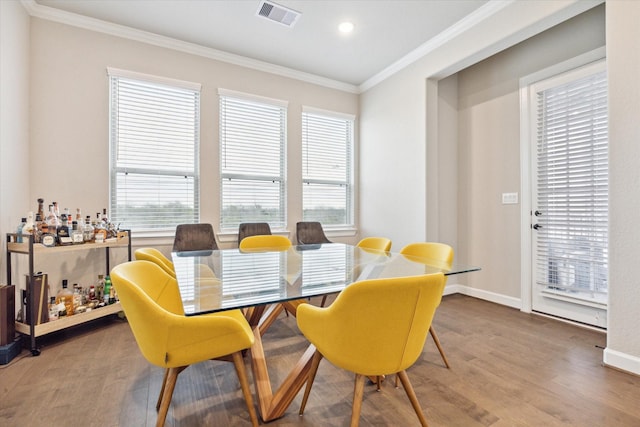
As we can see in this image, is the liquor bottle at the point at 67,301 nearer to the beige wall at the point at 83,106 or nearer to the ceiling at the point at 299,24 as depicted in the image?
the beige wall at the point at 83,106

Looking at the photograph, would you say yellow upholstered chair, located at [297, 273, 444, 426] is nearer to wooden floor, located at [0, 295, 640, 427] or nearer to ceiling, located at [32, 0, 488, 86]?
wooden floor, located at [0, 295, 640, 427]

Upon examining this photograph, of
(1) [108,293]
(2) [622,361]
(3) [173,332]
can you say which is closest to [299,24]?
(3) [173,332]

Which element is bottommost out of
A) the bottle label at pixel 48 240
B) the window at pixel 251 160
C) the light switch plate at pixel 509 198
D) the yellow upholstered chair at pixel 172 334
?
the yellow upholstered chair at pixel 172 334

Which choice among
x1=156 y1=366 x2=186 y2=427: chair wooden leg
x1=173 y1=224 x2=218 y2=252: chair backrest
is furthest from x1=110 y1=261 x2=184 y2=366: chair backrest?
x1=173 y1=224 x2=218 y2=252: chair backrest

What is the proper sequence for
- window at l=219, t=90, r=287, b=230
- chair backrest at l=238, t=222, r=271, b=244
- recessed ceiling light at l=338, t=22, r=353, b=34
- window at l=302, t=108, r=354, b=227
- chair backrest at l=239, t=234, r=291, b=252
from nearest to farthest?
chair backrest at l=239, t=234, r=291, b=252 → recessed ceiling light at l=338, t=22, r=353, b=34 → chair backrest at l=238, t=222, r=271, b=244 → window at l=219, t=90, r=287, b=230 → window at l=302, t=108, r=354, b=227

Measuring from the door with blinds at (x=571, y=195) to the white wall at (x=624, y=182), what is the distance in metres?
0.72

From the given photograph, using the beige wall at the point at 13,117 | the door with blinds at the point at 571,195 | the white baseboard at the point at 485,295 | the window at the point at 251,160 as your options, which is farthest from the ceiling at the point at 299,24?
the white baseboard at the point at 485,295

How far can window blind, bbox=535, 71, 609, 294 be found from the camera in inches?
105

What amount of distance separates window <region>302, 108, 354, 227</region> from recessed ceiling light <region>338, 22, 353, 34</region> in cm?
128

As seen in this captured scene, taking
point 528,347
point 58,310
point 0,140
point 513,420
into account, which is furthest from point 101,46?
point 528,347

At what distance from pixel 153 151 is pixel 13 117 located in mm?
1143

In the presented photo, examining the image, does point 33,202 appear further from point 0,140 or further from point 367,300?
point 367,300

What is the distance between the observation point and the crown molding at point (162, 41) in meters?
2.94

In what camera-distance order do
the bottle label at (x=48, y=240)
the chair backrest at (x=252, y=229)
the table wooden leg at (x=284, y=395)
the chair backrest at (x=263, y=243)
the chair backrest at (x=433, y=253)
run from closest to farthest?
the table wooden leg at (x=284, y=395), the chair backrest at (x=433, y=253), the bottle label at (x=48, y=240), the chair backrest at (x=263, y=243), the chair backrest at (x=252, y=229)
